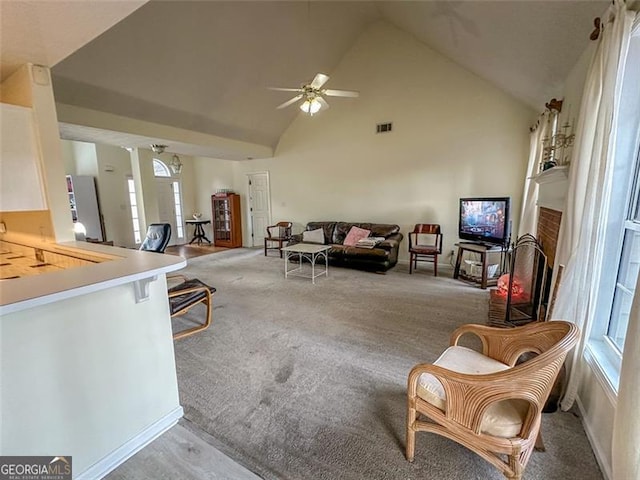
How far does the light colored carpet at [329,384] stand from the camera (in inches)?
58.1

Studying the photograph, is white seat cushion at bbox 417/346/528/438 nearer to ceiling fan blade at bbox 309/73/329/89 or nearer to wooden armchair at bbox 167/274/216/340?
wooden armchair at bbox 167/274/216/340

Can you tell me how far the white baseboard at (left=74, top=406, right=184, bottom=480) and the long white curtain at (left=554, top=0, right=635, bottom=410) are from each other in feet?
8.17

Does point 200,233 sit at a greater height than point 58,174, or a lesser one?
lesser

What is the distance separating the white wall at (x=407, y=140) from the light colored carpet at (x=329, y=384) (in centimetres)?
205

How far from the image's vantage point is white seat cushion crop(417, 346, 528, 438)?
4.09 feet

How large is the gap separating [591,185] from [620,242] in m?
0.40

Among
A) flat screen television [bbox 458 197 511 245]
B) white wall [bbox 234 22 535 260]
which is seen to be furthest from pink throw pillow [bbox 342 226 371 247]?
flat screen television [bbox 458 197 511 245]

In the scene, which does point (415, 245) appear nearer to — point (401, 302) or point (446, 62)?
point (401, 302)

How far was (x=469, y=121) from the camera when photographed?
4910mm

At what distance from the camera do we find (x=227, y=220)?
26.2 ft

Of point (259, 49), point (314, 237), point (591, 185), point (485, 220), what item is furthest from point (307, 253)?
point (591, 185)

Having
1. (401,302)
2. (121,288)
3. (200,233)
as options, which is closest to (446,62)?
(401,302)

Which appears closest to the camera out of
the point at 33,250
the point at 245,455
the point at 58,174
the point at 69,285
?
the point at 69,285

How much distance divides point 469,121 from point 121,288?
554 centimetres
